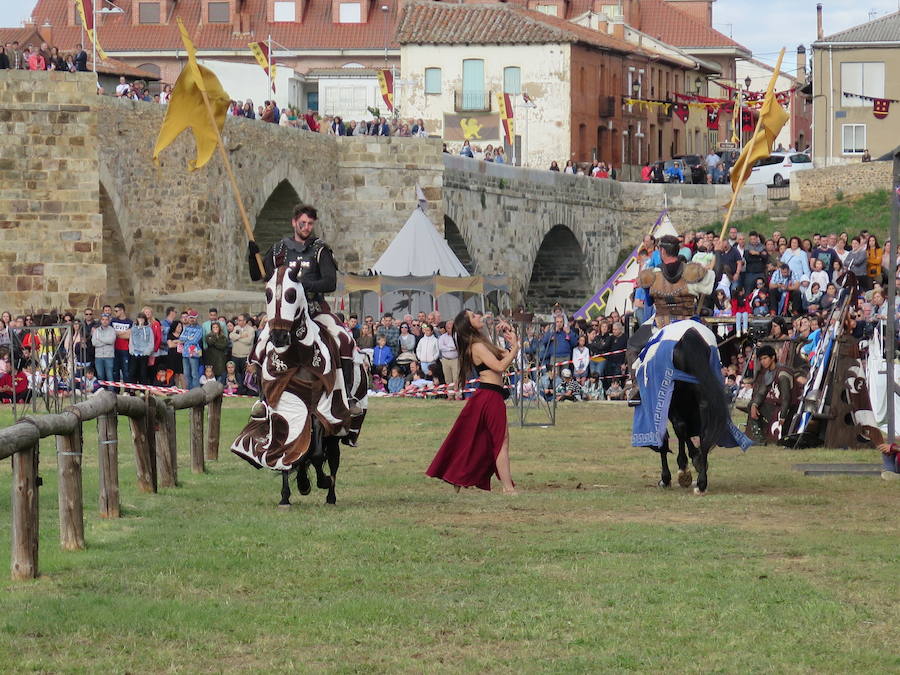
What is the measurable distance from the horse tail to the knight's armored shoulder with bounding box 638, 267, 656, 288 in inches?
19.6

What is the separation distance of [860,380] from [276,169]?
2627cm

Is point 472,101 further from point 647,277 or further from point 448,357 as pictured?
point 647,277

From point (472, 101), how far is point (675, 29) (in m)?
22.4

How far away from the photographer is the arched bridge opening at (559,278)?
63.7 metres

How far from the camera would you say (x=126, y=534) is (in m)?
11.3

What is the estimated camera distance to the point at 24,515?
916cm

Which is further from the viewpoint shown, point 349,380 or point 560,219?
point 560,219

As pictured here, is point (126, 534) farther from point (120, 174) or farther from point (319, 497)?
point (120, 174)

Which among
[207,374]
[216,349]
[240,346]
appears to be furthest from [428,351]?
[207,374]

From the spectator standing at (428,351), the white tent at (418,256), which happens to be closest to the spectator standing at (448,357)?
the spectator standing at (428,351)

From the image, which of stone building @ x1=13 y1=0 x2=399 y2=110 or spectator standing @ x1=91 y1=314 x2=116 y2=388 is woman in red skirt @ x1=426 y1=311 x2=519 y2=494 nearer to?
spectator standing @ x1=91 y1=314 x2=116 y2=388

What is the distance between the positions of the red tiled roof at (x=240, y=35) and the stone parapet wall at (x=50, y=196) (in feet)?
183

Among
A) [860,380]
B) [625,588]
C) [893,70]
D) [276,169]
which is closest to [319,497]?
[625,588]

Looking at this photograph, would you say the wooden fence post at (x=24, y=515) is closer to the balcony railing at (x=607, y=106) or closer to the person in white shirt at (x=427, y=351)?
the person in white shirt at (x=427, y=351)
